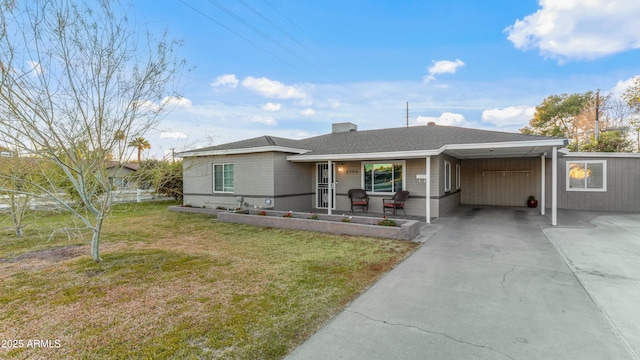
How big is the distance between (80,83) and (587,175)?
15863 mm

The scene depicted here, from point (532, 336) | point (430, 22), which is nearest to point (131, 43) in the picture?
point (532, 336)

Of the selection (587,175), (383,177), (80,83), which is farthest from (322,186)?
(587,175)

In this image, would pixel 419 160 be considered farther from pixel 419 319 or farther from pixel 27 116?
pixel 27 116

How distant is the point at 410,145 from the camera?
980cm

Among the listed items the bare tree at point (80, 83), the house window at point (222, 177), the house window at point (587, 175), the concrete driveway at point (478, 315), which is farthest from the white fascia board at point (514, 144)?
the house window at point (222, 177)

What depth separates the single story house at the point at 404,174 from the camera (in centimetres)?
982

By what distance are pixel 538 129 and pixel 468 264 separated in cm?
2906

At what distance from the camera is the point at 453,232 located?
7398mm

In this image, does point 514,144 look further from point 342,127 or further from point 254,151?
point 342,127

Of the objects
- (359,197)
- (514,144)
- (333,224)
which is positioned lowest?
(333,224)

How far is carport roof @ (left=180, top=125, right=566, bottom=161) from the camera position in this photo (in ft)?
27.0

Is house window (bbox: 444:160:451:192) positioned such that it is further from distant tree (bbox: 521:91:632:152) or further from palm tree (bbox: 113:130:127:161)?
distant tree (bbox: 521:91:632:152)

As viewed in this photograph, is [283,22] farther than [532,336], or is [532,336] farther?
[283,22]

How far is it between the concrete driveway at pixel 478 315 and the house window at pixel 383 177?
501 centimetres
